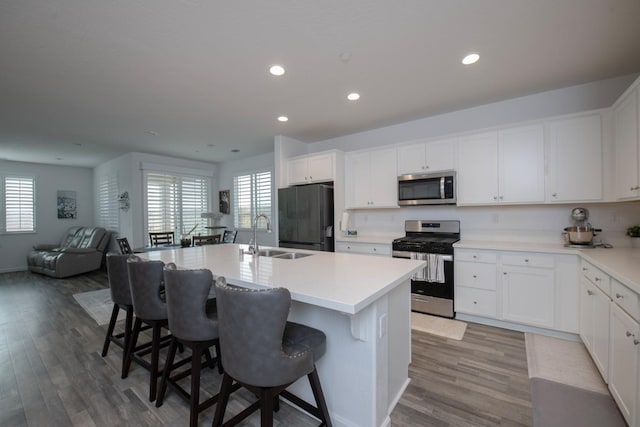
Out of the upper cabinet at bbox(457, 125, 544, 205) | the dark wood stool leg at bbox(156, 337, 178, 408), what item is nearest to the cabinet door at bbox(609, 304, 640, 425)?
the upper cabinet at bbox(457, 125, 544, 205)

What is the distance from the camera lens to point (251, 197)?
6348 millimetres

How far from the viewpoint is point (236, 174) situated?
6707mm

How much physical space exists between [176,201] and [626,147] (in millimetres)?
7369

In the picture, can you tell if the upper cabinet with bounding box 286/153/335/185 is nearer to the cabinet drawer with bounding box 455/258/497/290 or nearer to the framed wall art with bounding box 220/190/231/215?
the cabinet drawer with bounding box 455/258/497/290

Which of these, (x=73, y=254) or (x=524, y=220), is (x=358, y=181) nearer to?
(x=524, y=220)

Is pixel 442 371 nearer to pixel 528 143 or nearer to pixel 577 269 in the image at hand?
pixel 577 269

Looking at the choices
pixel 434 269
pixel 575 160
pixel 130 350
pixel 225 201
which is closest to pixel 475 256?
pixel 434 269

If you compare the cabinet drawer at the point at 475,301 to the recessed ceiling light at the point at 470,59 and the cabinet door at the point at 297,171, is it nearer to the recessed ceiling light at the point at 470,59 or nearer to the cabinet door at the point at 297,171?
the recessed ceiling light at the point at 470,59

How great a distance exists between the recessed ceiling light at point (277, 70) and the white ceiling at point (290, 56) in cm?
8

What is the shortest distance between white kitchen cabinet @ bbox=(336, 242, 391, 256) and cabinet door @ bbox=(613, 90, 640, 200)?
2269mm

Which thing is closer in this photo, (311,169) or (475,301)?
(475,301)

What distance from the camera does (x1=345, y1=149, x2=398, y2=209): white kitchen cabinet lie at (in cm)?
397

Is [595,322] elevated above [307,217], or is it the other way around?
[307,217]

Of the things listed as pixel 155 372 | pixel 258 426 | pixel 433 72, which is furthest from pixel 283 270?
pixel 433 72
